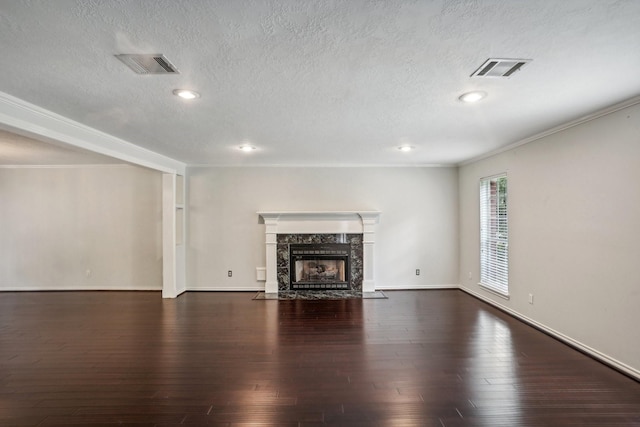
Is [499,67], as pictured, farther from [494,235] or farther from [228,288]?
[228,288]

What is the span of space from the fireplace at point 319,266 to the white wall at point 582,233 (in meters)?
2.66

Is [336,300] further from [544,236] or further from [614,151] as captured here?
[614,151]

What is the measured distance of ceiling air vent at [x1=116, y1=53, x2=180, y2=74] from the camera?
172cm

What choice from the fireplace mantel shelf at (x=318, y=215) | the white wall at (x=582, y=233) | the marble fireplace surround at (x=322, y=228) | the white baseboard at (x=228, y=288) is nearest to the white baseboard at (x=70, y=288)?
the white baseboard at (x=228, y=288)

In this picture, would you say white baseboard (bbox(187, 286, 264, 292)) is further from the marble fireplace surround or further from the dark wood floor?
the dark wood floor

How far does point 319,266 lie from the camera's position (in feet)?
18.3

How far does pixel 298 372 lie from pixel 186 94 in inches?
99.1

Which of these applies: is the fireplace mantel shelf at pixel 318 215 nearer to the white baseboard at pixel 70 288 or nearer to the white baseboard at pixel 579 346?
the white baseboard at pixel 579 346

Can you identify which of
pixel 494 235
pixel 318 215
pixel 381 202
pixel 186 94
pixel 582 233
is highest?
pixel 186 94

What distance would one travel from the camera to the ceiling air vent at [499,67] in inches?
70.3

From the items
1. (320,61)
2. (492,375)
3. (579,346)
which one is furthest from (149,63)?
(579,346)

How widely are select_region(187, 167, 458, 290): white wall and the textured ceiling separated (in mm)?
2338

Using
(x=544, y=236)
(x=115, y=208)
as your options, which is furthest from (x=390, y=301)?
(x=115, y=208)

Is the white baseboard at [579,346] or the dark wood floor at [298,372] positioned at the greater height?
the white baseboard at [579,346]
